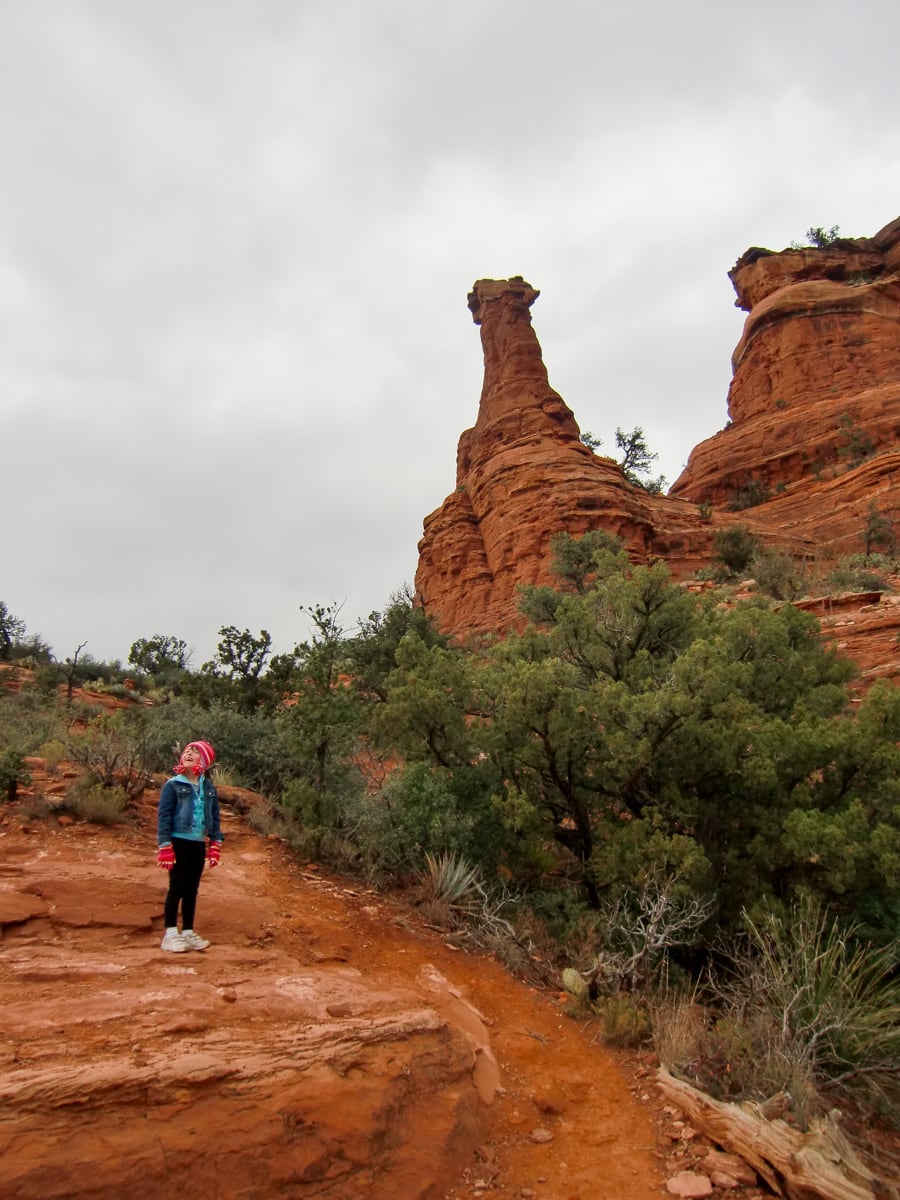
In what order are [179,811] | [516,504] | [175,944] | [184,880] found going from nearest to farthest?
[175,944]
[184,880]
[179,811]
[516,504]

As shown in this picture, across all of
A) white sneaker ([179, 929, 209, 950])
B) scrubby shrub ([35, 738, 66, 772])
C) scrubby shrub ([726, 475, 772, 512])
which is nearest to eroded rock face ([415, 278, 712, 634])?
scrubby shrub ([726, 475, 772, 512])

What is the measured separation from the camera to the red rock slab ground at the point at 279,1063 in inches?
127

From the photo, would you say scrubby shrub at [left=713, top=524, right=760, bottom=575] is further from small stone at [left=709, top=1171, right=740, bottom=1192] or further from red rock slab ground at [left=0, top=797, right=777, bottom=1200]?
small stone at [left=709, top=1171, right=740, bottom=1192]

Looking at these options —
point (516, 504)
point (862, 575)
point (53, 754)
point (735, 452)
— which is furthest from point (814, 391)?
point (53, 754)

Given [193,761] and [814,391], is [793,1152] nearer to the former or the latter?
[193,761]

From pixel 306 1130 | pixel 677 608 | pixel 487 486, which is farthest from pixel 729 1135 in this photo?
pixel 487 486

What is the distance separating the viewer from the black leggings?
503 cm

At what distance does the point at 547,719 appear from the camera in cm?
762

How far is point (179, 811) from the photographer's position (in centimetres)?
527

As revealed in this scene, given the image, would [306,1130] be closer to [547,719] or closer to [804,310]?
[547,719]

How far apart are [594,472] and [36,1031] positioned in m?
31.5

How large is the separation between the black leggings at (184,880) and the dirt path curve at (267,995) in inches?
9.9

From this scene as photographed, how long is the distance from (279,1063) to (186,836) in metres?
1.90

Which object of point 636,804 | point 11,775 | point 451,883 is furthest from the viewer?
point 636,804
